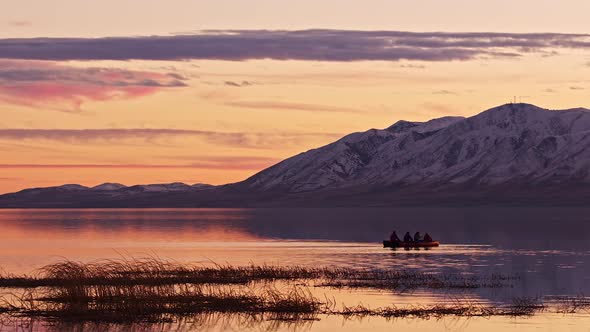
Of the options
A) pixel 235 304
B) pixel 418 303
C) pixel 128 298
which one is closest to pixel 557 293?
pixel 418 303

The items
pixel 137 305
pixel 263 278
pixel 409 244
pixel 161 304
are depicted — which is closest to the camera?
pixel 137 305

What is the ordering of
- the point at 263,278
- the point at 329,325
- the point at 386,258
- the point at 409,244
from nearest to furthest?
the point at 329,325 → the point at 263,278 → the point at 386,258 → the point at 409,244

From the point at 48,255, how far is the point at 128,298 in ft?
195

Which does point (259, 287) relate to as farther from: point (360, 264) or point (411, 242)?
point (411, 242)

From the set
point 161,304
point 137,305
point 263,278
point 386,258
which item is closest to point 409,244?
point 386,258

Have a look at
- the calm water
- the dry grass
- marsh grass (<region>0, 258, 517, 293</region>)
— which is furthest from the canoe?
the dry grass

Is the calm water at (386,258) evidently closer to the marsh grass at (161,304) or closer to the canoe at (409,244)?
the canoe at (409,244)

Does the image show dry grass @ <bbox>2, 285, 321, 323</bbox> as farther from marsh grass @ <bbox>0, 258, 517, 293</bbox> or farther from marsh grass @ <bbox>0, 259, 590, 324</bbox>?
marsh grass @ <bbox>0, 258, 517, 293</bbox>

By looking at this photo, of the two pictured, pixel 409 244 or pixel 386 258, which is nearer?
pixel 386 258

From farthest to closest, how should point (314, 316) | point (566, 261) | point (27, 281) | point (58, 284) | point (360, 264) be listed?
point (566, 261), point (360, 264), point (27, 281), point (58, 284), point (314, 316)

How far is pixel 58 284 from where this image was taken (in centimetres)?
5969

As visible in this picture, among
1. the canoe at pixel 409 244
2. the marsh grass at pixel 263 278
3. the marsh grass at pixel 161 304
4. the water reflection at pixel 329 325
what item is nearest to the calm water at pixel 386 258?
the water reflection at pixel 329 325

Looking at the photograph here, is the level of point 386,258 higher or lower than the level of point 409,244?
lower

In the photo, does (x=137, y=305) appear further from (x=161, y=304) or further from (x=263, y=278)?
(x=263, y=278)
